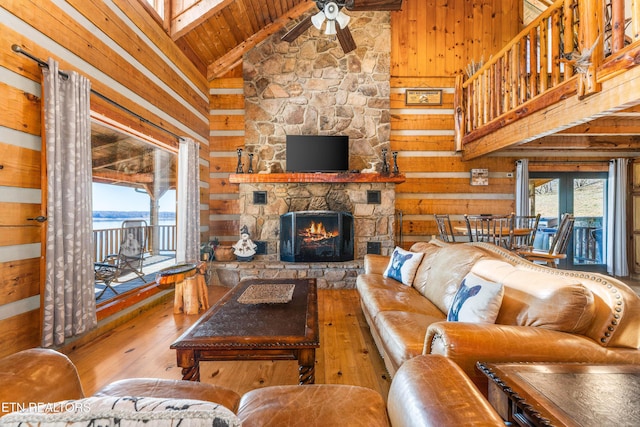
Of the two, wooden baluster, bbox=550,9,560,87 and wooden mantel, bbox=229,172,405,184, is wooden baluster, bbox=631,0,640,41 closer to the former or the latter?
wooden baluster, bbox=550,9,560,87

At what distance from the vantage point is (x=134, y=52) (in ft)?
10.5

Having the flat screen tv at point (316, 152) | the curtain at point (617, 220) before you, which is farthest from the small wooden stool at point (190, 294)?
the curtain at point (617, 220)

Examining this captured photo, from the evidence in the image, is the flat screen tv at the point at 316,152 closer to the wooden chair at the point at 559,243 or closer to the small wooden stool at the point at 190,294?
the small wooden stool at the point at 190,294

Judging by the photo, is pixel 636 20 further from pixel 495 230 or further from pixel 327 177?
pixel 327 177

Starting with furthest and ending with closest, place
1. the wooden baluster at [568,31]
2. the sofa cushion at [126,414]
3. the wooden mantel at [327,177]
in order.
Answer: the wooden mantel at [327,177], the wooden baluster at [568,31], the sofa cushion at [126,414]

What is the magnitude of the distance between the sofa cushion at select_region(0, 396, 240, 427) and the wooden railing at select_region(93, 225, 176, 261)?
176 inches

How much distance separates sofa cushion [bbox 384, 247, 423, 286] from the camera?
2848 millimetres

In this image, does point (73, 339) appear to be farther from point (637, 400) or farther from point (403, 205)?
point (403, 205)

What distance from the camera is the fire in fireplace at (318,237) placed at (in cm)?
469

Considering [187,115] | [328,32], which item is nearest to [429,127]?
[328,32]

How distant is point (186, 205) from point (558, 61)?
462cm

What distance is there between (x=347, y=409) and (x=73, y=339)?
245cm

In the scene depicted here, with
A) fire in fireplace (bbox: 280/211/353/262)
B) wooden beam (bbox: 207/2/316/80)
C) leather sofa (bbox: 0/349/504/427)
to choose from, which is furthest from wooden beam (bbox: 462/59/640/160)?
wooden beam (bbox: 207/2/316/80)

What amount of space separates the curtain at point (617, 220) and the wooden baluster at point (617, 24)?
3.91 meters
